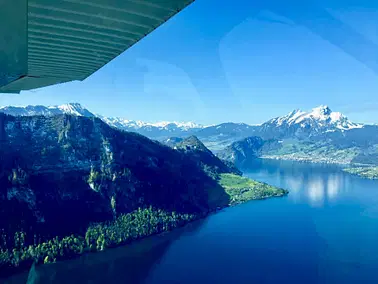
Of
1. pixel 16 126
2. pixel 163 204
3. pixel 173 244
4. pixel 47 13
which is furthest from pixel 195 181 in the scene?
pixel 47 13

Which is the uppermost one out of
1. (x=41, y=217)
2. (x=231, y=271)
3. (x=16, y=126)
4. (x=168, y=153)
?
(x=16, y=126)

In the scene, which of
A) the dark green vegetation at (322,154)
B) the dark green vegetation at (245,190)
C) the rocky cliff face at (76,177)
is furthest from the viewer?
the dark green vegetation at (322,154)

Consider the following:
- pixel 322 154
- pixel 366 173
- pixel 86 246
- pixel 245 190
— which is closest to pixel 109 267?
pixel 86 246

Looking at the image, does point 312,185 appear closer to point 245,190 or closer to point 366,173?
point 245,190

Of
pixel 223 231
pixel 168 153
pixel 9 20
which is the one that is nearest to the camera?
pixel 9 20

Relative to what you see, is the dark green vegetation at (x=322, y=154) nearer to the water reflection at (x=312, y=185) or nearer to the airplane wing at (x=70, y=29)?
the water reflection at (x=312, y=185)

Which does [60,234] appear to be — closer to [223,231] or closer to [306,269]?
[223,231]

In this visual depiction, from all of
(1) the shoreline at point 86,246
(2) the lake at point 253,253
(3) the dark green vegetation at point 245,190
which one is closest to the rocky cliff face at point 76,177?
(1) the shoreline at point 86,246
